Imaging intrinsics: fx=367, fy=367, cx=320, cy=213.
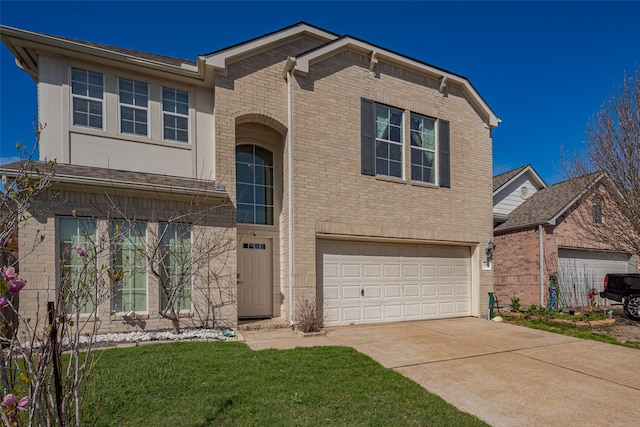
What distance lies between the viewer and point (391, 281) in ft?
34.9

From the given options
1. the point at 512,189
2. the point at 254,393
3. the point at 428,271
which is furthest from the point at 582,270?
the point at 254,393

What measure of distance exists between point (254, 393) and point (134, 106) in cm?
738

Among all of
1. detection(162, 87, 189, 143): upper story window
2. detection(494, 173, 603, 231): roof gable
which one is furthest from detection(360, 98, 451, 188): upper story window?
detection(162, 87, 189, 143): upper story window

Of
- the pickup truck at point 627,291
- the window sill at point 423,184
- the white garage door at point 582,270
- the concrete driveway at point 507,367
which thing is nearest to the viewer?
the concrete driveway at point 507,367

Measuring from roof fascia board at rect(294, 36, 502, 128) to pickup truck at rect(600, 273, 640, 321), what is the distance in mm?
6470

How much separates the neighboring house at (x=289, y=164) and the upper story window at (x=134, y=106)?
31mm

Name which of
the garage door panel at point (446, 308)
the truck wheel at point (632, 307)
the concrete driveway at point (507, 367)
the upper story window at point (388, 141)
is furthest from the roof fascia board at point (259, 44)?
the truck wheel at point (632, 307)

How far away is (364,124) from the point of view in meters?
10.5

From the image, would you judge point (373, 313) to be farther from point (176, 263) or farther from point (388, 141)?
→ point (176, 263)

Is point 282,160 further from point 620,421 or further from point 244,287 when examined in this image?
point 620,421

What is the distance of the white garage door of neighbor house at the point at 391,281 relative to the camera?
9.89m

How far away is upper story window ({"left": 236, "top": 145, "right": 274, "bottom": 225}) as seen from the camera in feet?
33.4

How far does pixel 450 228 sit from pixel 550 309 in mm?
5353

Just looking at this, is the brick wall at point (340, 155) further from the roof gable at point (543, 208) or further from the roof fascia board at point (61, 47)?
the roof gable at point (543, 208)
